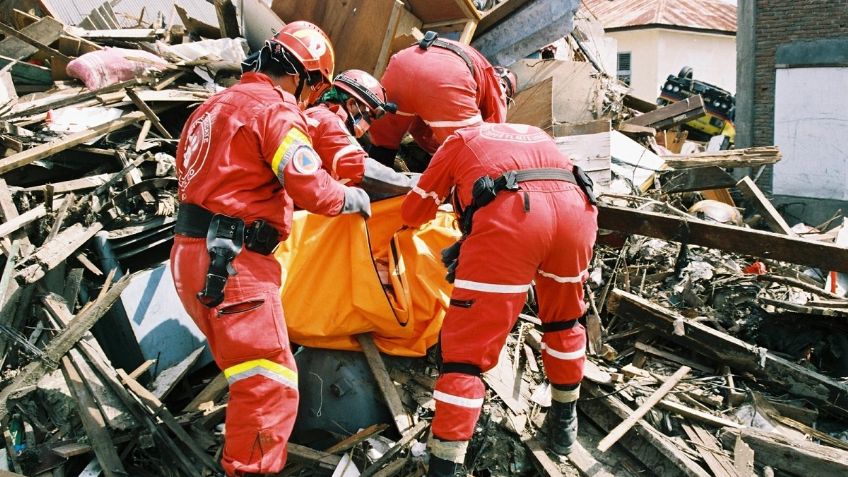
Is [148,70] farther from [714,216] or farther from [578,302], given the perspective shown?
[714,216]

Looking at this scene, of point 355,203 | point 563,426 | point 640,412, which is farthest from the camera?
point 640,412

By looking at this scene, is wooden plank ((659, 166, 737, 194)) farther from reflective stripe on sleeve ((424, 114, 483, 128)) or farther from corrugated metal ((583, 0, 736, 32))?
corrugated metal ((583, 0, 736, 32))

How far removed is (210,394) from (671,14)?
2380 cm

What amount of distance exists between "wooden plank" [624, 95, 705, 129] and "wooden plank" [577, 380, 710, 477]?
515 centimetres

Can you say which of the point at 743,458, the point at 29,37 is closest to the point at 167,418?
the point at 743,458

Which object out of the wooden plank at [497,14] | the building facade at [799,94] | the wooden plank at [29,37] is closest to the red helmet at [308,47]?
the wooden plank at [497,14]

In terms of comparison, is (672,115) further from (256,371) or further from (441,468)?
(256,371)

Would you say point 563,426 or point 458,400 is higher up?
point 458,400

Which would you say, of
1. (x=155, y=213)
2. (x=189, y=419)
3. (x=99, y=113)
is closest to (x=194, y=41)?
(x=99, y=113)

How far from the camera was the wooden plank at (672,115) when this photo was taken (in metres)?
7.86

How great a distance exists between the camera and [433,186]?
3291mm

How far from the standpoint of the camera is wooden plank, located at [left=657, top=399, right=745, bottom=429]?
354 centimetres

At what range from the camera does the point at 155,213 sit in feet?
14.5

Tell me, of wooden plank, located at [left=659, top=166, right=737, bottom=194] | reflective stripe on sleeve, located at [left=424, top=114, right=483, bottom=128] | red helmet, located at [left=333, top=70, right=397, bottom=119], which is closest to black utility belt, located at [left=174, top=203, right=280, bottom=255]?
red helmet, located at [left=333, top=70, right=397, bottom=119]
